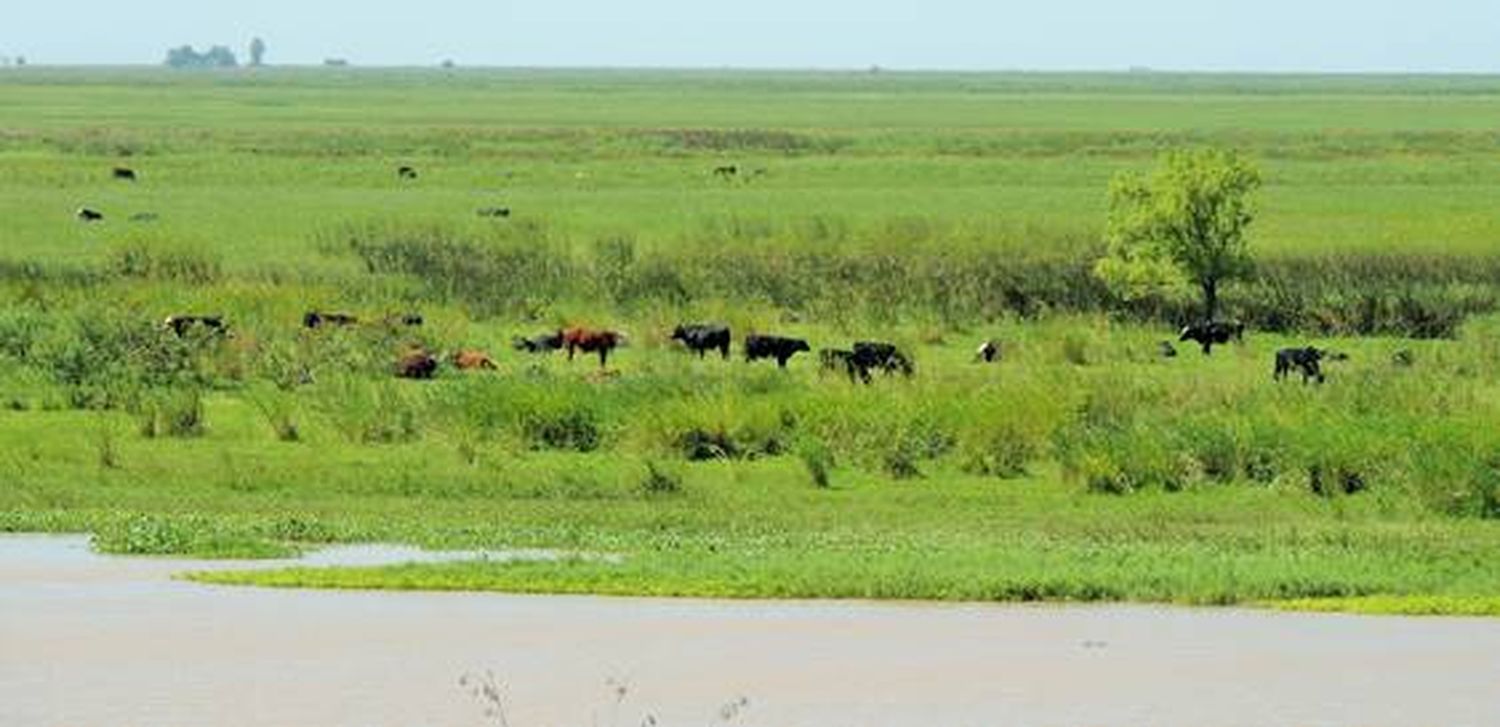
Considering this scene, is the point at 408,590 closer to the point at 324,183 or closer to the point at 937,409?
the point at 937,409

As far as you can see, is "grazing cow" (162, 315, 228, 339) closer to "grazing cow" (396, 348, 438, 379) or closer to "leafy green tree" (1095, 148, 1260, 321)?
"grazing cow" (396, 348, 438, 379)

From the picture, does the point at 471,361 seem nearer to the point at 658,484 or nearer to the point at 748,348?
the point at 748,348

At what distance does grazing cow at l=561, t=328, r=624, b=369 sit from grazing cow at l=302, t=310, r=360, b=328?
10.4ft

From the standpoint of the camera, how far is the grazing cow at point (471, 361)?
118 ft

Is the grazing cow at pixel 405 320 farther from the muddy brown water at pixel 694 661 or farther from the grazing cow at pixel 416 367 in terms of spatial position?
the muddy brown water at pixel 694 661

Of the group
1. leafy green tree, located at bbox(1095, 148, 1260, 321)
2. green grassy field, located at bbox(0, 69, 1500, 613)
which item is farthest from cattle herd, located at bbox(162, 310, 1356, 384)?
leafy green tree, located at bbox(1095, 148, 1260, 321)

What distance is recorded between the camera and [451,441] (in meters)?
29.8

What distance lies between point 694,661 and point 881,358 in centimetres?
1664

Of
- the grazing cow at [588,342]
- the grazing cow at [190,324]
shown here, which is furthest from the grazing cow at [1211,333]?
the grazing cow at [190,324]

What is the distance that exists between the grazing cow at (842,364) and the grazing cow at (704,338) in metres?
2.64

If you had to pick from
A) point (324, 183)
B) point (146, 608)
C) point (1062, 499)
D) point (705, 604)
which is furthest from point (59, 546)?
point (324, 183)

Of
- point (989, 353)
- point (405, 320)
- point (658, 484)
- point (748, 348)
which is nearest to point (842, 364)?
point (748, 348)

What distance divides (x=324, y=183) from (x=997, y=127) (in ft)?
172

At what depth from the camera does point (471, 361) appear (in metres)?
36.2
